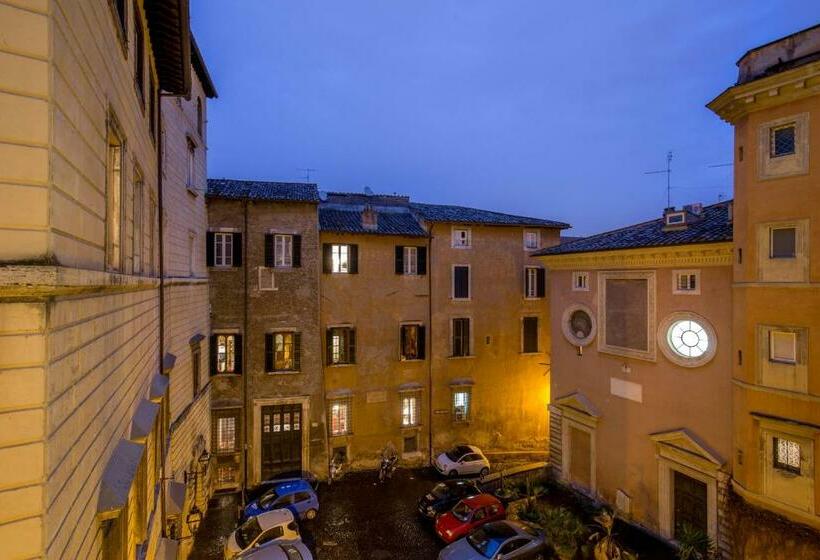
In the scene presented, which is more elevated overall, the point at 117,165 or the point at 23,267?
the point at 117,165

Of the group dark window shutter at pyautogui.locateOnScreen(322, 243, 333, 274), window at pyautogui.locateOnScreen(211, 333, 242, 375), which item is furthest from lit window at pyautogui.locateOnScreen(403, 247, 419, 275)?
window at pyautogui.locateOnScreen(211, 333, 242, 375)

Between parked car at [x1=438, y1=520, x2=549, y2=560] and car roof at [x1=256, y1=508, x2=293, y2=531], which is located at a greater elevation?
car roof at [x1=256, y1=508, x2=293, y2=531]

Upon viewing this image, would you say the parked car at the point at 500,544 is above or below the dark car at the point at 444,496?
above

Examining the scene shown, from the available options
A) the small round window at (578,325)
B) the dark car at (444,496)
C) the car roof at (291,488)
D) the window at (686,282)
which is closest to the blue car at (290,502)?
the car roof at (291,488)

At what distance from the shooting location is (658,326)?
50.7 feet

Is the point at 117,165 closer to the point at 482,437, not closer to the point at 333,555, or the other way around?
the point at 333,555

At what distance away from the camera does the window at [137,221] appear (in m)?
7.42

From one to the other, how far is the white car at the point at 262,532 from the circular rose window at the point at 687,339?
14240 millimetres

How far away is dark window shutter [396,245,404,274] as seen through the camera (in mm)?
22828

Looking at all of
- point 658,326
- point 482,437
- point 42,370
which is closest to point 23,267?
point 42,370

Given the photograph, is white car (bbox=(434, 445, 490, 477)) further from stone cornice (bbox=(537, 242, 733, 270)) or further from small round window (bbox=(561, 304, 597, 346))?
stone cornice (bbox=(537, 242, 733, 270))

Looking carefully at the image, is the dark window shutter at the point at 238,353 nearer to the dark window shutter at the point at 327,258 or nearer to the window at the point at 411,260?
the dark window shutter at the point at 327,258

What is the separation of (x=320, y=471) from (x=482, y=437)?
900cm

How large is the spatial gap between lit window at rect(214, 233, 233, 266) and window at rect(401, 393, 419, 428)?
11025 mm
